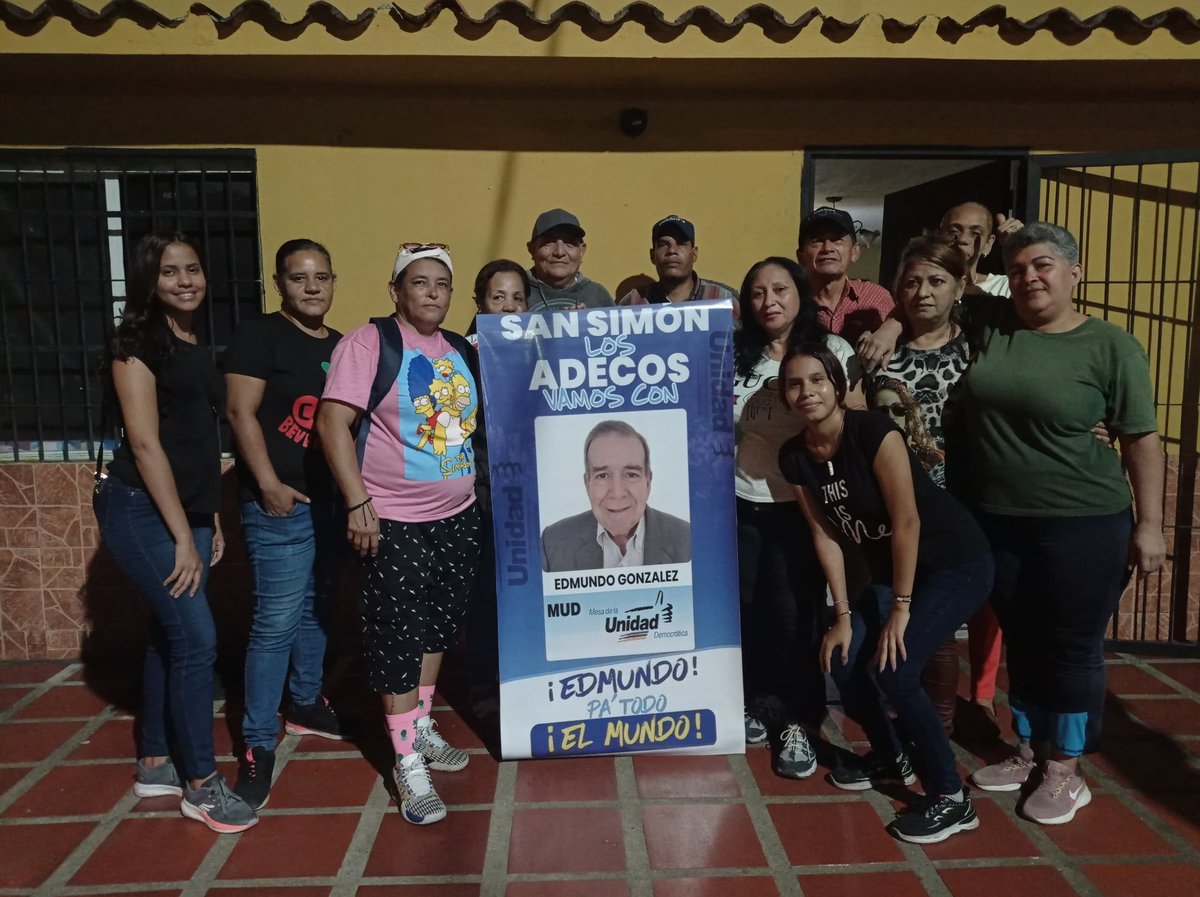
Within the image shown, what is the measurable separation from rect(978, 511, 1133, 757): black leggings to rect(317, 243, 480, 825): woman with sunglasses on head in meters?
1.80

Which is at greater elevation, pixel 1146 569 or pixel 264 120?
pixel 264 120

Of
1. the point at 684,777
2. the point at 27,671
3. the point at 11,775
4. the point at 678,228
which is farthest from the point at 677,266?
the point at 27,671

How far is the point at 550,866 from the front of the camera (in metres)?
2.68

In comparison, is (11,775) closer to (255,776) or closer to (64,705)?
(64,705)

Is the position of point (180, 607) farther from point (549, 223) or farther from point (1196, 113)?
point (1196, 113)

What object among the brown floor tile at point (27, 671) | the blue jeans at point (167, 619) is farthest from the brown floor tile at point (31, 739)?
the blue jeans at point (167, 619)

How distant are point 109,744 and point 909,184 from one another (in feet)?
25.0

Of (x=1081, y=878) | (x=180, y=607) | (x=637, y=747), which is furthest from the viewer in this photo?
(x=637, y=747)

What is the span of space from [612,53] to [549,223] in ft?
2.95

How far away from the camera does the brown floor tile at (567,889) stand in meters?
2.54

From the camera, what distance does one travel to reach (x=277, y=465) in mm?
3135

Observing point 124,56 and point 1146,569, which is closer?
point 1146,569

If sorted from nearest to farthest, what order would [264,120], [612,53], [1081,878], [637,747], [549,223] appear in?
[1081,878] → [637,747] → [549,223] → [612,53] → [264,120]

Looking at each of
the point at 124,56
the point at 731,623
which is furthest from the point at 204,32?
the point at 731,623
